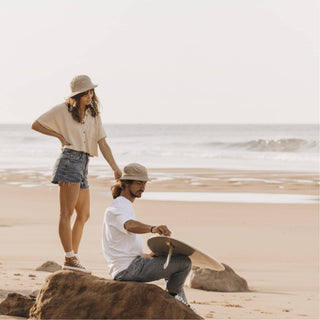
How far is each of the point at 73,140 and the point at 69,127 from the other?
0.42 feet

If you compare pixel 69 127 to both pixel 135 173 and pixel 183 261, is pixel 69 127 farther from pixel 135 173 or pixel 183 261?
pixel 183 261

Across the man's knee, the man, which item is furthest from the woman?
the man's knee

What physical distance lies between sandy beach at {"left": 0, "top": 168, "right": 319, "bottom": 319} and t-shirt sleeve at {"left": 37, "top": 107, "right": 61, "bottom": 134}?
183 cm

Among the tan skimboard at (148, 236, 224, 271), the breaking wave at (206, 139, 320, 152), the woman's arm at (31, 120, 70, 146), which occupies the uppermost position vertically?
the woman's arm at (31, 120, 70, 146)

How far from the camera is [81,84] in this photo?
6.78 m

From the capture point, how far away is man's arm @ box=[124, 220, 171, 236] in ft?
17.8

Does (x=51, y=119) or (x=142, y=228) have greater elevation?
(x=51, y=119)

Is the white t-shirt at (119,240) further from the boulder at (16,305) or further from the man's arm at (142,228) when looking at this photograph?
the boulder at (16,305)

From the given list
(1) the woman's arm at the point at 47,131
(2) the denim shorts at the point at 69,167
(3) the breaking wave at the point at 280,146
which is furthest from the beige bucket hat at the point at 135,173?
(3) the breaking wave at the point at 280,146

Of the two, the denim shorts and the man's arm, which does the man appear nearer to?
the man's arm

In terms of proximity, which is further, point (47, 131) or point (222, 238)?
point (222, 238)

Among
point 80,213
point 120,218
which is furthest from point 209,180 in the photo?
point 120,218

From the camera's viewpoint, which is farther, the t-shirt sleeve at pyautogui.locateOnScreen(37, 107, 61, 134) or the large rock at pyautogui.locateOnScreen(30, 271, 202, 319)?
the t-shirt sleeve at pyautogui.locateOnScreen(37, 107, 61, 134)

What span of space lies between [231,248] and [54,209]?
5867 mm
